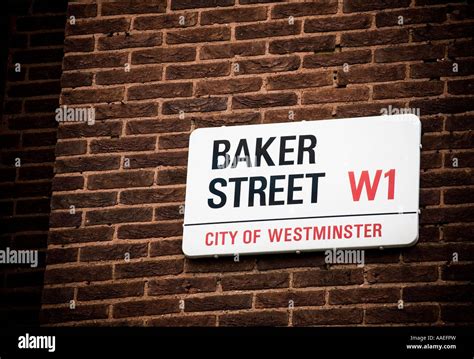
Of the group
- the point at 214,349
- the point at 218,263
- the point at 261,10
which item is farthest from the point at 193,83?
the point at 214,349

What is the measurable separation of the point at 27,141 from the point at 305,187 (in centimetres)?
210

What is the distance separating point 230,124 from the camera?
21.9 feet

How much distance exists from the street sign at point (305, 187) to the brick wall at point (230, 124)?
8 centimetres

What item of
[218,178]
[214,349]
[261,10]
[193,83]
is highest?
[261,10]

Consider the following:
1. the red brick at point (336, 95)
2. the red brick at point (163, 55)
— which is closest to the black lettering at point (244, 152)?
the red brick at point (336, 95)

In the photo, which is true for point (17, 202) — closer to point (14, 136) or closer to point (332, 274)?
point (14, 136)

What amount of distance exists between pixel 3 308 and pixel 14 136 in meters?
1.04

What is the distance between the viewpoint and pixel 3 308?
7.52 m

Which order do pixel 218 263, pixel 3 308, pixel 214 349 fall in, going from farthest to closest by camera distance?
pixel 3 308
pixel 218 263
pixel 214 349

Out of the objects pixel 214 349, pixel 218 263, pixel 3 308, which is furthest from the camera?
pixel 3 308

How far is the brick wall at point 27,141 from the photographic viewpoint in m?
7.54

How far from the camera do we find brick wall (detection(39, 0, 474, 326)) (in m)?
6.23

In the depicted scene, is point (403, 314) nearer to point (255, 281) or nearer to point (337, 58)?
point (255, 281)

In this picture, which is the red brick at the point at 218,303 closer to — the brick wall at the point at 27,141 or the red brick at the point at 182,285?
the red brick at the point at 182,285
